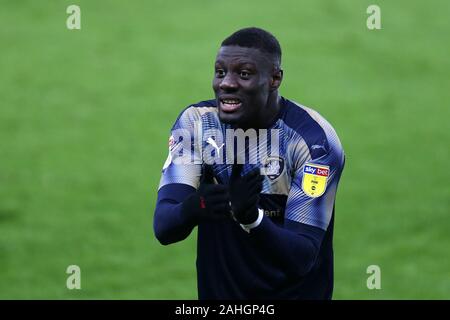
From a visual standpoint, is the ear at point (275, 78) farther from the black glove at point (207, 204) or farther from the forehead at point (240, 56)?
the black glove at point (207, 204)

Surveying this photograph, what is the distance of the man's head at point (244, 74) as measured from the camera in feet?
22.2

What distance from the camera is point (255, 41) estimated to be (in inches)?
269

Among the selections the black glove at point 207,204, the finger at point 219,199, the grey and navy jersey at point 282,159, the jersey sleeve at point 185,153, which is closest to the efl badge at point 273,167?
the grey and navy jersey at point 282,159

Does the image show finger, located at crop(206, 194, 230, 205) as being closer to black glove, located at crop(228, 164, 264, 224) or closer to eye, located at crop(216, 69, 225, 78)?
black glove, located at crop(228, 164, 264, 224)

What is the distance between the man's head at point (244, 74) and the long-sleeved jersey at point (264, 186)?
24 cm

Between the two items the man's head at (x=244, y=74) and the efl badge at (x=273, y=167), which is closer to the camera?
the man's head at (x=244, y=74)

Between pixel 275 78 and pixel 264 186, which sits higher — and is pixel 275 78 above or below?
above

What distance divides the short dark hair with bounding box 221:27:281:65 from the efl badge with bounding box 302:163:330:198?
2.23 ft

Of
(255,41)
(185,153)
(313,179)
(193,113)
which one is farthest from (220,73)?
(313,179)

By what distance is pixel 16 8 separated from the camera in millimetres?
27688

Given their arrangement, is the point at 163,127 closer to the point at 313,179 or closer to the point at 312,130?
the point at 312,130

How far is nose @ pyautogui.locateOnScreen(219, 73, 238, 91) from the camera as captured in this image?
6.72m

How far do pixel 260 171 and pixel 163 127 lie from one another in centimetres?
1676

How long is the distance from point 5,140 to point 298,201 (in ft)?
57.2
